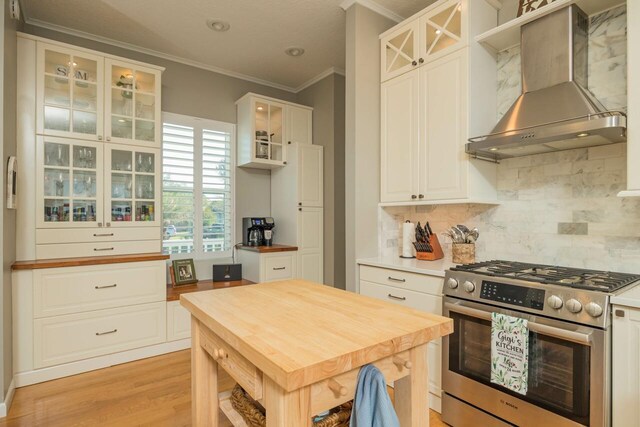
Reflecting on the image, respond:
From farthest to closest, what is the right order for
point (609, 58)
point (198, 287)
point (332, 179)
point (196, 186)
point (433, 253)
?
point (332, 179) → point (196, 186) → point (198, 287) → point (433, 253) → point (609, 58)

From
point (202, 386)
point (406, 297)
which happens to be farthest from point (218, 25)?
point (202, 386)

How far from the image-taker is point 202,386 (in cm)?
146

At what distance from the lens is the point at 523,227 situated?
2.31 meters

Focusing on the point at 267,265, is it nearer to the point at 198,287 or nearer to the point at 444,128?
the point at 198,287

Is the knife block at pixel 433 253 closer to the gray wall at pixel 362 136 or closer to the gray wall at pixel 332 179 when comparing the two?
the gray wall at pixel 362 136

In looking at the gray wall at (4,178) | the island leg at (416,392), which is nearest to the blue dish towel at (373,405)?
the island leg at (416,392)

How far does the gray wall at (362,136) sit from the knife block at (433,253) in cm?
38

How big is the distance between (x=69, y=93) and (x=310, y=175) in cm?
235

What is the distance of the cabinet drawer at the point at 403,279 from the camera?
212 centimetres

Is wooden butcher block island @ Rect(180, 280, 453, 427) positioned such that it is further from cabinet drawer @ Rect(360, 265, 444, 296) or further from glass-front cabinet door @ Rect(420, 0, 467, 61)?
glass-front cabinet door @ Rect(420, 0, 467, 61)

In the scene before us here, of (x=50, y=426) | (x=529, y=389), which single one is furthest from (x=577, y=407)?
(x=50, y=426)

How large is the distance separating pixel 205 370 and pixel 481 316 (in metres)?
1.40

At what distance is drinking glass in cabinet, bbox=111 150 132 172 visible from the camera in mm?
2992

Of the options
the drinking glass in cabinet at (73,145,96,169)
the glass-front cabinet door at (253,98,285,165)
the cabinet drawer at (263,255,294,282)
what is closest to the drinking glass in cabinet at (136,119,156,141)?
the drinking glass in cabinet at (73,145,96,169)
